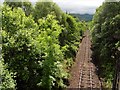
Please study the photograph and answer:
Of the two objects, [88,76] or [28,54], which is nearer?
[28,54]

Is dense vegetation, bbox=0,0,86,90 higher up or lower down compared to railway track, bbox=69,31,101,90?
higher up

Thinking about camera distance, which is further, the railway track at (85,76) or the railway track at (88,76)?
the railway track at (88,76)

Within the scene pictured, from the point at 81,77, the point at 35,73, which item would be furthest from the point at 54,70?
the point at 81,77

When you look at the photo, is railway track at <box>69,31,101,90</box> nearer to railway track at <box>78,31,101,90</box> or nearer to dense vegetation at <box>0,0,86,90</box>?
railway track at <box>78,31,101,90</box>

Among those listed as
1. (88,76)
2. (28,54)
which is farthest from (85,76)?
(28,54)

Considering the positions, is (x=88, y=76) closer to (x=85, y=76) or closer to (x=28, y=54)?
(x=85, y=76)

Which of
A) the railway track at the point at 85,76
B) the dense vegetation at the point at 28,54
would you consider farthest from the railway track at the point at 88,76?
the dense vegetation at the point at 28,54

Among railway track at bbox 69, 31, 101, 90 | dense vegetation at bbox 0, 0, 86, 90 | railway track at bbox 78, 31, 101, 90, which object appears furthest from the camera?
railway track at bbox 78, 31, 101, 90

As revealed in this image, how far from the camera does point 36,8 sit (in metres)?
40.7

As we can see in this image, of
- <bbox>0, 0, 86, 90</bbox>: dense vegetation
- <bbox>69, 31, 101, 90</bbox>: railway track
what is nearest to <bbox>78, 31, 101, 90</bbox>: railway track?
<bbox>69, 31, 101, 90</bbox>: railway track

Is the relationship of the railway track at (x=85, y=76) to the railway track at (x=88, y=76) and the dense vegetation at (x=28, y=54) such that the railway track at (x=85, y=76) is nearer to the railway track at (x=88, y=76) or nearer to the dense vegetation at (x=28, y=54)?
the railway track at (x=88, y=76)

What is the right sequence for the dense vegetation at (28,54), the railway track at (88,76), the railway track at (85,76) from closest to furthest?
the dense vegetation at (28,54) < the railway track at (85,76) < the railway track at (88,76)

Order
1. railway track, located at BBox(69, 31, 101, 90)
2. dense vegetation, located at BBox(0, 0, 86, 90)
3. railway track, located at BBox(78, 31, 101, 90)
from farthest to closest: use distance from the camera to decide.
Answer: railway track, located at BBox(78, 31, 101, 90) < railway track, located at BBox(69, 31, 101, 90) < dense vegetation, located at BBox(0, 0, 86, 90)

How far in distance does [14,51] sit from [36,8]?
69.0 feet
